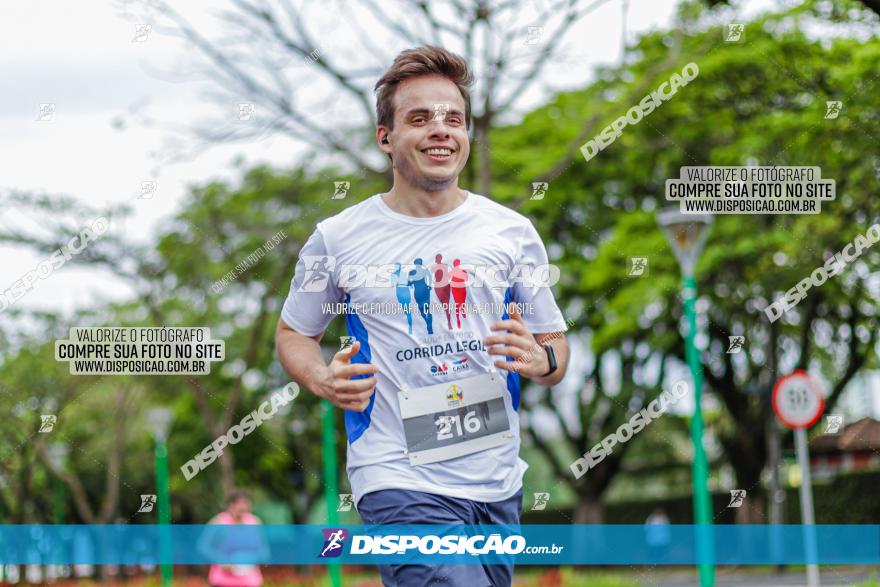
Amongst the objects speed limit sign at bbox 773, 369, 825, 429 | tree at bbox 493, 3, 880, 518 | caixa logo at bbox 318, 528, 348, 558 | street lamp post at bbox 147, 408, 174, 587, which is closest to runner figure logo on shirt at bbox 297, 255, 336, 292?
caixa logo at bbox 318, 528, 348, 558

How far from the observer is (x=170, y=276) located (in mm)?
18812

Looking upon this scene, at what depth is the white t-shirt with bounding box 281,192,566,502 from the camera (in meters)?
3.26

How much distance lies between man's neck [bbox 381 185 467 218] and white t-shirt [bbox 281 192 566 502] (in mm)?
22

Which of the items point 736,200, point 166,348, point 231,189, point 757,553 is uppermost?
point 231,189

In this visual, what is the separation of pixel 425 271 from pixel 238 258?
16.1 metres

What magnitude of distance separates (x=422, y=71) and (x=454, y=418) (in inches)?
38.3

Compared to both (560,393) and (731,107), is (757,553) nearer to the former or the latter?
(560,393)

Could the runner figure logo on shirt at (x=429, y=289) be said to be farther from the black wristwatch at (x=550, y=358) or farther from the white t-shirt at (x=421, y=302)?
the black wristwatch at (x=550, y=358)

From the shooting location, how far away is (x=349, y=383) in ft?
10.2

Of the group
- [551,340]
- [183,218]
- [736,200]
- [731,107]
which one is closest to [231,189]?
[183,218]

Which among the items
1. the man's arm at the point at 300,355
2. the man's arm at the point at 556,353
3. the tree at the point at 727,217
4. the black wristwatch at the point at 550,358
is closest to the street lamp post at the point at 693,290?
the tree at the point at 727,217

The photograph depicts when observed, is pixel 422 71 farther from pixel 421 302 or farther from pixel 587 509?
pixel 587 509

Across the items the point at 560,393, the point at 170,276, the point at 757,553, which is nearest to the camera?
the point at 170,276

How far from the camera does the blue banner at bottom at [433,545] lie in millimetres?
3168
